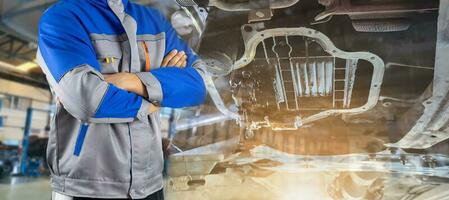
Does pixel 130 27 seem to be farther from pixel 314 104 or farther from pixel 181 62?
pixel 314 104

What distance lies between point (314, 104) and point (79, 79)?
35.9 inches

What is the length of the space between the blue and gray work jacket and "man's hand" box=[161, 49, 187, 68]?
5 centimetres

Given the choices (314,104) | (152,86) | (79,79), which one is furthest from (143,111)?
(314,104)

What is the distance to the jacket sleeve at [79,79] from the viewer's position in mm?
929

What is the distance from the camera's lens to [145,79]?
1.01 meters

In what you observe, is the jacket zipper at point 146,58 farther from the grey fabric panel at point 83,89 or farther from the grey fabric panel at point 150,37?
the grey fabric panel at point 83,89

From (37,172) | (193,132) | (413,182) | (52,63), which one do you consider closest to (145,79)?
(52,63)

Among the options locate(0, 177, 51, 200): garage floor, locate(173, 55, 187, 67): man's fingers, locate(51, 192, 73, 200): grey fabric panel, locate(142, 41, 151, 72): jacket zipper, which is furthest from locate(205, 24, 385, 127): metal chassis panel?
locate(0, 177, 51, 200): garage floor

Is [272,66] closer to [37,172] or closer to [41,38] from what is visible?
[41,38]

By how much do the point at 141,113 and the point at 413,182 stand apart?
1.09 meters

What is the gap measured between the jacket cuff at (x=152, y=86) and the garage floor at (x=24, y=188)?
0.94 m

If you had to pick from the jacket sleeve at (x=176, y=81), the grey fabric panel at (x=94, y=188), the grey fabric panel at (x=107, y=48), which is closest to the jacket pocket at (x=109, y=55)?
the grey fabric panel at (x=107, y=48)

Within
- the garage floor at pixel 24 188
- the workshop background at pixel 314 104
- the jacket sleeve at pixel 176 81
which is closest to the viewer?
the jacket sleeve at pixel 176 81

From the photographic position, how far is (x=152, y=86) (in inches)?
39.9
